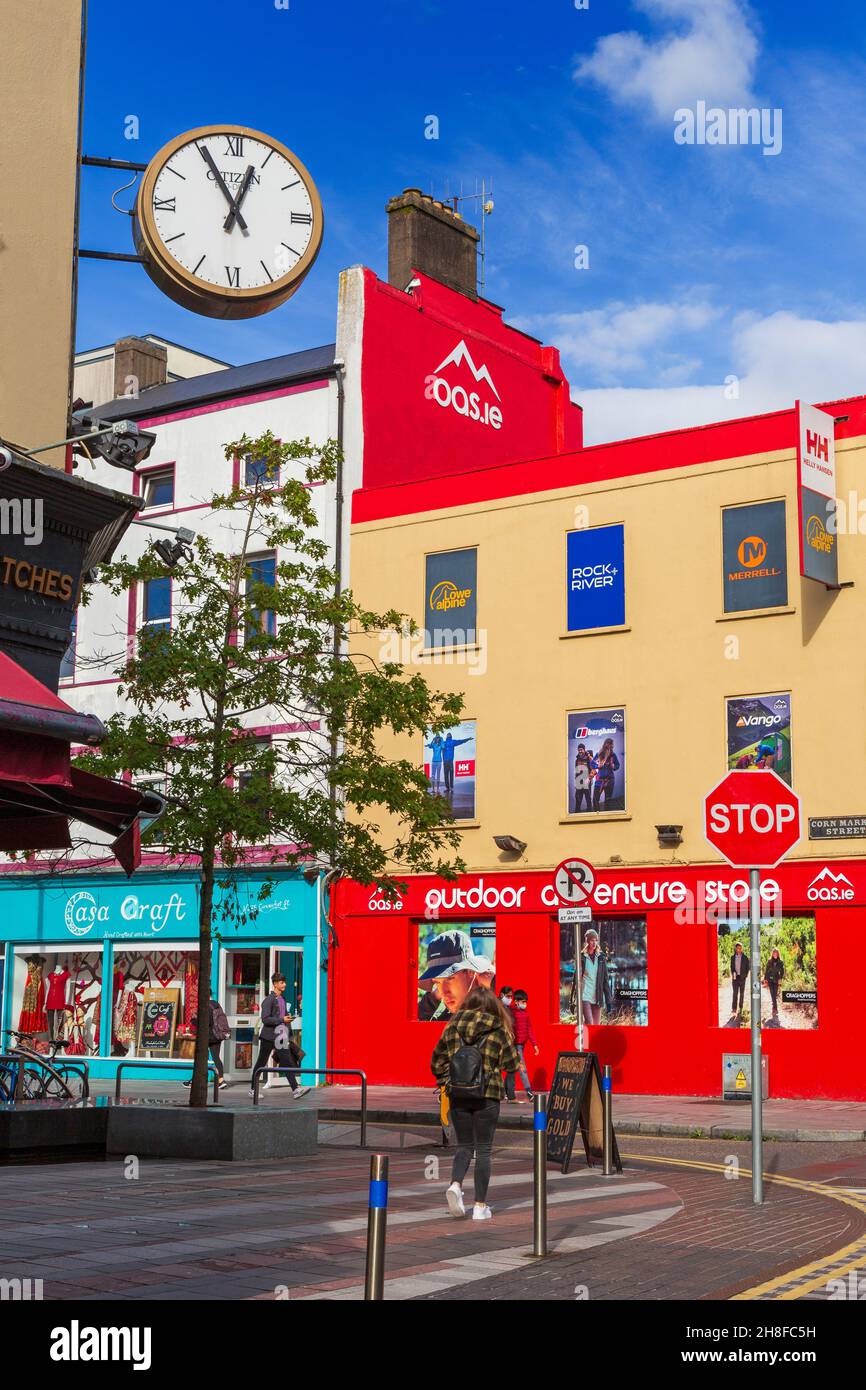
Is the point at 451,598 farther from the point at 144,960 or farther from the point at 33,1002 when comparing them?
the point at 33,1002

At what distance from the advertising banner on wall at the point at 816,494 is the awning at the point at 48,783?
60.1ft

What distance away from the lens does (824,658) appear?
2759cm

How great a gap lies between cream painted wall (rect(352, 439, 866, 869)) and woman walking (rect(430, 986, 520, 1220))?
15755 mm

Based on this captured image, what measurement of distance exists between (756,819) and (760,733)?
15045 mm

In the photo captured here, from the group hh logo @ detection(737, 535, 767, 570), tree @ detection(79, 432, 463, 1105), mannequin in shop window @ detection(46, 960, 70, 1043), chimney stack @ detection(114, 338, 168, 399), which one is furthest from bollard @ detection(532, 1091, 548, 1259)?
chimney stack @ detection(114, 338, 168, 399)

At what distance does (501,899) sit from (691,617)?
6292 millimetres

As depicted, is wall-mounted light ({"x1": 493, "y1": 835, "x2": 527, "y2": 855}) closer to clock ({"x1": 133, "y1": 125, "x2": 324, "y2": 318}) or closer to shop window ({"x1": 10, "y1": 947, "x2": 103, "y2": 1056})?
shop window ({"x1": 10, "y1": 947, "x2": 103, "y2": 1056})

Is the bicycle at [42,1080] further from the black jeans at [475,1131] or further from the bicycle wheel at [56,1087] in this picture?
the black jeans at [475,1131]

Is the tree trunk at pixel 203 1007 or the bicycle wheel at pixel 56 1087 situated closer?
the tree trunk at pixel 203 1007

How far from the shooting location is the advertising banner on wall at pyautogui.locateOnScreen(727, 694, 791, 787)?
91.6 ft

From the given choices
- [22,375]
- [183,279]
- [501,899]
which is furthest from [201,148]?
[501,899]

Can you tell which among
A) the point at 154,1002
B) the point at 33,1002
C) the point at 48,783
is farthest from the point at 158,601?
the point at 48,783

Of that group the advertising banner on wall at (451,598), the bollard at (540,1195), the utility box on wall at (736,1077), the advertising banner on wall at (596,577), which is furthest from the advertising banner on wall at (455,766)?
the bollard at (540,1195)

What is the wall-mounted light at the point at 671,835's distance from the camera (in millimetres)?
28531
